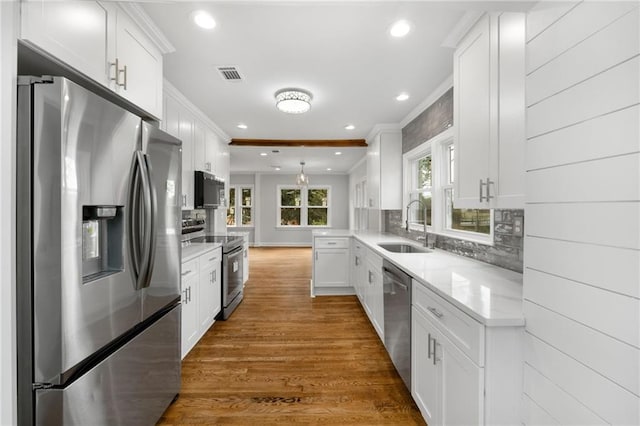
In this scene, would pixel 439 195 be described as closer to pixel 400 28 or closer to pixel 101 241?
pixel 400 28

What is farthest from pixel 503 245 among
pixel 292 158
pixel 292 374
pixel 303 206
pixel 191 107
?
pixel 303 206

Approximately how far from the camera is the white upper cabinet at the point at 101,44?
1075 mm

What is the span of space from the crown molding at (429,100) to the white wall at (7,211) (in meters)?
2.87

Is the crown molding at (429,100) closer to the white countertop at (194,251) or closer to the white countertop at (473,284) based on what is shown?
the white countertop at (473,284)

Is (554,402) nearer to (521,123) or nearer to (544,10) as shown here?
(521,123)

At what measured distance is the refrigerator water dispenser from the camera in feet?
3.86

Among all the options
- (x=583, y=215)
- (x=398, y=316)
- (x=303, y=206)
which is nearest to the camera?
(x=583, y=215)

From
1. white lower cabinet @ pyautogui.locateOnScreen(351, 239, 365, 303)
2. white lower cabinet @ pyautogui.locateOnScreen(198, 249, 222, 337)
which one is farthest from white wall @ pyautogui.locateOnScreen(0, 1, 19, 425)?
white lower cabinet @ pyautogui.locateOnScreen(351, 239, 365, 303)

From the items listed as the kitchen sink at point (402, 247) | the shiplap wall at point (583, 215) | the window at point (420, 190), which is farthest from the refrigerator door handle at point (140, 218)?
the window at point (420, 190)

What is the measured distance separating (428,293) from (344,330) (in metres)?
1.66

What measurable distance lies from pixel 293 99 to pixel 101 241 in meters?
2.18

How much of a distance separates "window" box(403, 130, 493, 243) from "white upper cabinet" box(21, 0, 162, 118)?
2.39 meters

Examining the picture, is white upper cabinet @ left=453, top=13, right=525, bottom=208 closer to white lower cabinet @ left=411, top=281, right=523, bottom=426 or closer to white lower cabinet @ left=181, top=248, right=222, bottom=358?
white lower cabinet @ left=411, top=281, right=523, bottom=426

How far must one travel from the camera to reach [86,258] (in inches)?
46.9
